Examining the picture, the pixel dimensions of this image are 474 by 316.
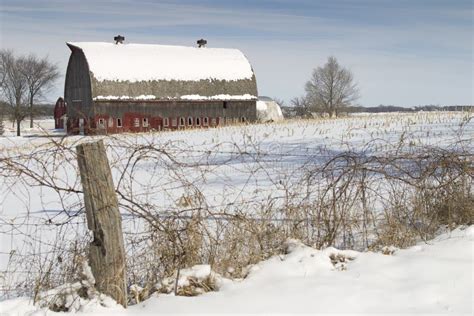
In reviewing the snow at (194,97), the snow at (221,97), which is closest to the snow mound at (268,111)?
the snow at (221,97)

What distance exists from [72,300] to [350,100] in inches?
2846

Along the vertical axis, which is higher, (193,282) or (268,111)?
(268,111)

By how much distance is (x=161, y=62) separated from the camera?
39.2 metres

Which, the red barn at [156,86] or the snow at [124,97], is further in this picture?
the red barn at [156,86]

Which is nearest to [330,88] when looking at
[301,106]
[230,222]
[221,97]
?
[301,106]

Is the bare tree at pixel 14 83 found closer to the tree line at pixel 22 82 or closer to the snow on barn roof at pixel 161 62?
the tree line at pixel 22 82

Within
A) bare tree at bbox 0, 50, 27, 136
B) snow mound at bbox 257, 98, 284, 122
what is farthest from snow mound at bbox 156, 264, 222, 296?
bare tree at bbox 0, 50, 27, 136

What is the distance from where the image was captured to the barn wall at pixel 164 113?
37750 mm

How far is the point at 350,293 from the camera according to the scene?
4141 mm

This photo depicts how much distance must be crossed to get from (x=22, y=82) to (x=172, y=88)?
2957cm

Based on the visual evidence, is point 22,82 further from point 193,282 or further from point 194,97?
point 193,282

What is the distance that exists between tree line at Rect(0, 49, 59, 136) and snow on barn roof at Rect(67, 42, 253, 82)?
77.1 feet

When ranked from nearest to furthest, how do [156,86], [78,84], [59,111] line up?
[156,86] < [78,84] < [59,111]

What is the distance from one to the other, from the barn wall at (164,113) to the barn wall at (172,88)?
0.92m
